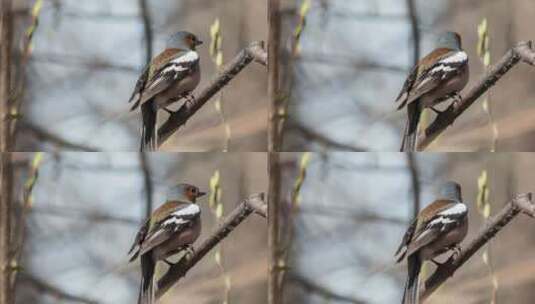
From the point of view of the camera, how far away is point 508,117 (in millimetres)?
2158

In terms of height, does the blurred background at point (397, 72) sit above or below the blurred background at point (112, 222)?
above

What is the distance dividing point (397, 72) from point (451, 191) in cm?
25

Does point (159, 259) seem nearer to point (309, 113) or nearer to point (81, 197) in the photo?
point (81, 197)

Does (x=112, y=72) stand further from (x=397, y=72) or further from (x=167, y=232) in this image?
(x=397, y=72)

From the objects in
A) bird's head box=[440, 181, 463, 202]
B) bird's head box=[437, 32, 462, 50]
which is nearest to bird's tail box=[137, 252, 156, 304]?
bird's head box=[440, 181, 463, 202]

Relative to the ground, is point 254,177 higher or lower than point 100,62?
lower

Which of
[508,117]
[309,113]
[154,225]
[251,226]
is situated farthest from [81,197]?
[508,117]

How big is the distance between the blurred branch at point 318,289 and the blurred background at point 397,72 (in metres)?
0.27

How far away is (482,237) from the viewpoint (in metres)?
2.15

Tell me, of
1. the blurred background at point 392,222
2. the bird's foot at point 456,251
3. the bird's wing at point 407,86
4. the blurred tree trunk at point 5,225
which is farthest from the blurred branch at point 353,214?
the blurred tree trunk at point 5,225

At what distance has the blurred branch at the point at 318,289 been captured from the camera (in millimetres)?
2184

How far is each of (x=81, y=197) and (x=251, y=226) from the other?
334 mm

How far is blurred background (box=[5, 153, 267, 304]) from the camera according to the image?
2182 millimetres

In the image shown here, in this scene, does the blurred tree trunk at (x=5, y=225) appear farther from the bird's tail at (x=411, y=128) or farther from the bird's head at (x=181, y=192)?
the bird's tail at (x=411, y=128)
